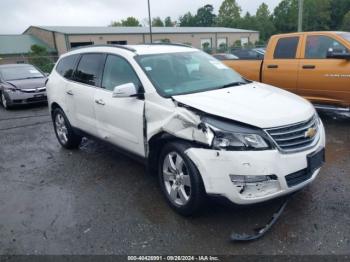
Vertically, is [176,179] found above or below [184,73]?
below

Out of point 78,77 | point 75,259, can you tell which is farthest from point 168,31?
point 75,259

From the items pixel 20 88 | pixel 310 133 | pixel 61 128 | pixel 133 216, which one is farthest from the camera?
pixel 20 88

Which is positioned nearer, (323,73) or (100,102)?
(100,102)

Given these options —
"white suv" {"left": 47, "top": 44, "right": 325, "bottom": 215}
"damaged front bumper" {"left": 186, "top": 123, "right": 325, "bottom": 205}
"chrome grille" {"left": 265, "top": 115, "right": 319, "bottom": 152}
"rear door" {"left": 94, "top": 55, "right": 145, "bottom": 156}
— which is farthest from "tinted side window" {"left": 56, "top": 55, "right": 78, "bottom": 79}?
"chrome grille" {"left": 265, "top": 115, "right": 319, "bottom": 152}

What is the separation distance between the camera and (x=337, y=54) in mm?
5898

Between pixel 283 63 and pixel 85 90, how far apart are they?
14.0ft

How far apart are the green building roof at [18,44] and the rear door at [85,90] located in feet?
123

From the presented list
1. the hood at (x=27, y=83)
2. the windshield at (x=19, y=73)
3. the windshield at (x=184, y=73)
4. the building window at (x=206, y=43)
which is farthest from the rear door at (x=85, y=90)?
the building window at (x=206, y=43)

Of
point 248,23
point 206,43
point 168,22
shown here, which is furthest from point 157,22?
point 206,43

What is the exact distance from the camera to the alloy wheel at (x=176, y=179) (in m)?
3.25

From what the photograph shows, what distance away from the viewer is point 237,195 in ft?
9.45

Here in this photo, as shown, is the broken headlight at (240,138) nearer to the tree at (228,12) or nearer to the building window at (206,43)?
the building window at (206,43)

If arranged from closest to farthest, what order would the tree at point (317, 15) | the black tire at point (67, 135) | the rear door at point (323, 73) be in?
1. the black tire at point (67, 135)
2. the rear door at point (323, 73)
3. the tree at point (317, 15)

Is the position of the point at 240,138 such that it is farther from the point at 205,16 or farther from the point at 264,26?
the point at 205,16
